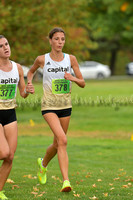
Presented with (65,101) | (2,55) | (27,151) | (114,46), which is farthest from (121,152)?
(114,46)

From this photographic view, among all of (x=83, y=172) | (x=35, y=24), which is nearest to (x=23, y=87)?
(x=83, y=172)

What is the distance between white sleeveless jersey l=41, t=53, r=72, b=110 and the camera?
7164mm

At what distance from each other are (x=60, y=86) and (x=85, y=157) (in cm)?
518

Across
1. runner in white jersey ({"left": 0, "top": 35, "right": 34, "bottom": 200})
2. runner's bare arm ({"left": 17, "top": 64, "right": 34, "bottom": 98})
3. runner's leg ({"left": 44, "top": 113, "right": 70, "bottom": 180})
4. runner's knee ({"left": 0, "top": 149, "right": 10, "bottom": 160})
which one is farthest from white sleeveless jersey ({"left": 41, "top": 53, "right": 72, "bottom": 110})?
runner's knee ({"left": 0, "top": 149, "right": 10, "bottom": 160})

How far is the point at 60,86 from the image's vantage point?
281 inches

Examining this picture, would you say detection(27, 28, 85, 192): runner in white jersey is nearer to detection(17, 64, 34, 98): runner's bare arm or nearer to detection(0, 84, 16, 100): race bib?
detection(17, 64, 34, 98): runner's bare arm

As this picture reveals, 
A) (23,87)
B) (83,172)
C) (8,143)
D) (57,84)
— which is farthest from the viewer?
(83,172)

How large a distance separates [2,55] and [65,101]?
3.70 ft

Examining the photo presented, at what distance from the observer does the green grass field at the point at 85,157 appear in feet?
23.7

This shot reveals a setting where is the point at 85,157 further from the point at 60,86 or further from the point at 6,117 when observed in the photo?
the point at 6,117

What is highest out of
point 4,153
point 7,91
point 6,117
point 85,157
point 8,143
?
point 7,91

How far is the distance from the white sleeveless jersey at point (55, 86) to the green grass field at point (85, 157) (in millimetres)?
1206

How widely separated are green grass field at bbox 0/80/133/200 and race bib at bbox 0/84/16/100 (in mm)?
1323

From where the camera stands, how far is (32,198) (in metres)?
6.74
